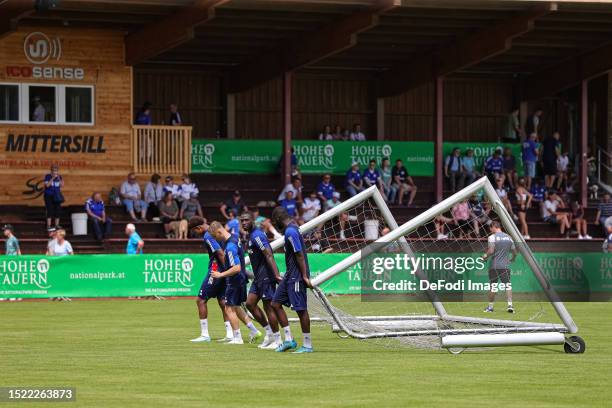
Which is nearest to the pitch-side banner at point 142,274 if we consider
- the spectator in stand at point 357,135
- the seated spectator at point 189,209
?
the seated spectator at point 189,209

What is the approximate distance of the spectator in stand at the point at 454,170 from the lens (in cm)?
4241

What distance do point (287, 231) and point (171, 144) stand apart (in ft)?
75.9

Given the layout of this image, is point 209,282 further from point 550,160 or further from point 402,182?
point 550,160

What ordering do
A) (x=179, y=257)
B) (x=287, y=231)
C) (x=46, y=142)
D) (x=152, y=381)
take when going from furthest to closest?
(x=46, y=142)
(x=179, y=257)
(x=287, y=231)
(x=152, y=381)

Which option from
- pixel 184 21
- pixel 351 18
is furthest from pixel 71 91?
pixel 351 18

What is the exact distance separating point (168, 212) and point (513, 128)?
53.2 ft

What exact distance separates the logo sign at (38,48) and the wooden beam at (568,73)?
17044 mm

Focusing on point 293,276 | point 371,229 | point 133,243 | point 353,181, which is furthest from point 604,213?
point 293,276

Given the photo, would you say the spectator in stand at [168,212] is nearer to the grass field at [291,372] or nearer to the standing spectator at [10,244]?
the standing spectator at [10,244]

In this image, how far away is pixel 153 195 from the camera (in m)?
37.2

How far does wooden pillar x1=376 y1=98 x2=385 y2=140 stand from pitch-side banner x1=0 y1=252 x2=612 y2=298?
14966mm

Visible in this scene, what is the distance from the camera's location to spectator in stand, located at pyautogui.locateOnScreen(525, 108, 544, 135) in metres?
45.4

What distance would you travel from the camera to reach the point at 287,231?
16281mm

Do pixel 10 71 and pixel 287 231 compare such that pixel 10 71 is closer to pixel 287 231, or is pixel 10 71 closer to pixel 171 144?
pixel 171 144
